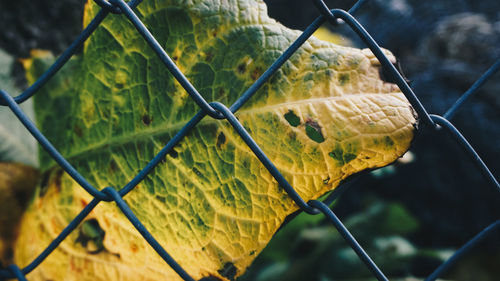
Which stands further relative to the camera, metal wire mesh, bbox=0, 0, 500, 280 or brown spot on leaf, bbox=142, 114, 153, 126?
brown spot on leaf, bbox=142, 114, 153, 126

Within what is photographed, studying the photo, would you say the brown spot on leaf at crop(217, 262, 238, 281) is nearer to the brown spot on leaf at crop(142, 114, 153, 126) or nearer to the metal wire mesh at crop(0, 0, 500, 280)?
the metal wire mesh at crop(0, 0, 500, 280)

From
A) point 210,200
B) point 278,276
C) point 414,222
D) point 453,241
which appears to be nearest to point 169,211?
point 210,200

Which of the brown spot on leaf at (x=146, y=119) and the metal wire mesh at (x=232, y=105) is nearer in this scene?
the metal wire mesh at (x=232, y=105)

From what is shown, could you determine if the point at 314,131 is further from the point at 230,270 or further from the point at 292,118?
the point at 230,270

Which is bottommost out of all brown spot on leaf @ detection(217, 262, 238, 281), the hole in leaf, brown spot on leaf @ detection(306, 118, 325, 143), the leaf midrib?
brown spot on leaf @ detection(217, 262, 238, 281)

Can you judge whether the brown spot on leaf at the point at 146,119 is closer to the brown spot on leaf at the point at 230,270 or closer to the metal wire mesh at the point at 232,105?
the metal wire mesh at the point at 232,105

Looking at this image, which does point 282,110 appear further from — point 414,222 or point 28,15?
point 414,222

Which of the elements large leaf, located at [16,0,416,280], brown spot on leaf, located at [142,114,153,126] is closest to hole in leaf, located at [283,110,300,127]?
large leaf, located at [16,0,416,280]

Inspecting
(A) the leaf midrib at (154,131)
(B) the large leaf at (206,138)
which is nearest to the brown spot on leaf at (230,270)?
(B) the large leaf at (206,138)
